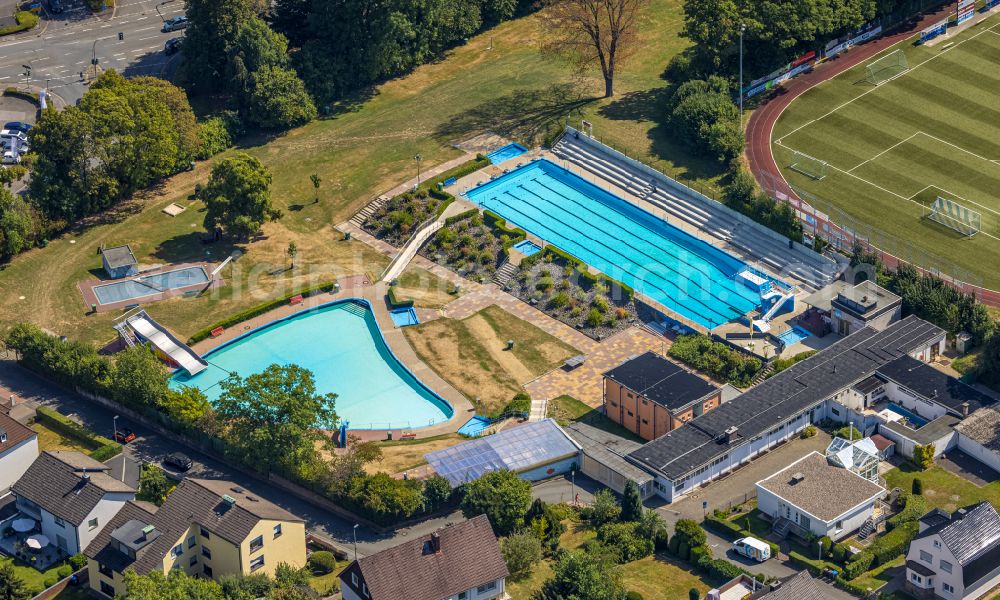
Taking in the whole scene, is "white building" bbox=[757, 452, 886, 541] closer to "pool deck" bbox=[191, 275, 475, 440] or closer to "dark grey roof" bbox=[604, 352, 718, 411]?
"dark grey roof" bbox=[604, 352, 718, 411]

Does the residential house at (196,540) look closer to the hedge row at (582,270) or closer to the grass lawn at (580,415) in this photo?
the grass lawn at (580,415)

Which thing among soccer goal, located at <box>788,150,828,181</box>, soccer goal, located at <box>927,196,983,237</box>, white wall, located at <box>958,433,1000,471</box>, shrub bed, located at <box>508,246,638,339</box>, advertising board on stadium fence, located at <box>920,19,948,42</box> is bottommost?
white wall, located at <box>958,433,1000,471</box>

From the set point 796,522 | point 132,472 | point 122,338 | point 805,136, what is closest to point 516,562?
point 796,522

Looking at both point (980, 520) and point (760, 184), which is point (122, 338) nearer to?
point (760, 184)

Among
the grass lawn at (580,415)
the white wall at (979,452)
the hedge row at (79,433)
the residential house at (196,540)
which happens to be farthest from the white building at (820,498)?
the hedge row at (79,433)

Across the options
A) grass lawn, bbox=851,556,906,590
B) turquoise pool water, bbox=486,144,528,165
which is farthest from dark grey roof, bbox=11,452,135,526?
turquoise pool water, bbox=486,144,528,165
